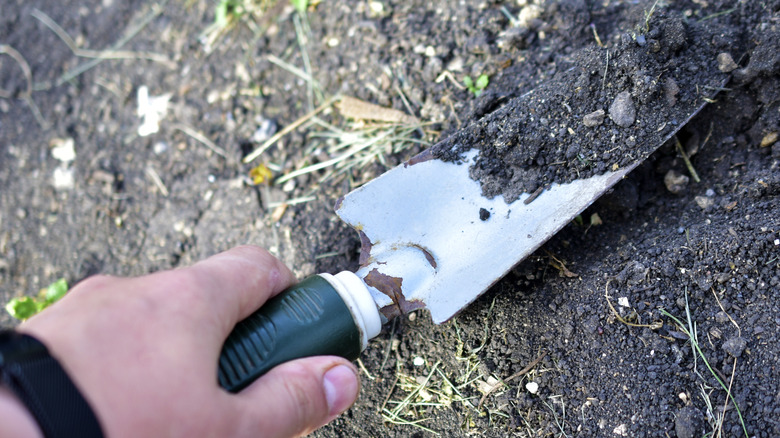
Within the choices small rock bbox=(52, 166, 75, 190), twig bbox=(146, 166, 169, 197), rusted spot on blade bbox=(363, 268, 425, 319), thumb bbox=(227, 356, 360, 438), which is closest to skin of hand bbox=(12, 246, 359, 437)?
thumb bbox=(227, 356, 360, 438)

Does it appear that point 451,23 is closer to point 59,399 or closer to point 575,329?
point 575,329

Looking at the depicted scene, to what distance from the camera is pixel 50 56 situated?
2604mm

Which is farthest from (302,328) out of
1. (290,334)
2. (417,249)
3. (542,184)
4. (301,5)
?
(301,5)

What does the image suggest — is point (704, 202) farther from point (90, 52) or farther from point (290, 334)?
point (90, 52)

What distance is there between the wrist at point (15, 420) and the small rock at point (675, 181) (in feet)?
5.24

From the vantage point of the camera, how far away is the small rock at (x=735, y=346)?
4.54ft

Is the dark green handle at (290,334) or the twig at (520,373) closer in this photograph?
the dark green handle at (290,334)

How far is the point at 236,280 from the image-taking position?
121 centimetres

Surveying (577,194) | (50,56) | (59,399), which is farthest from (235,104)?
(59,399)

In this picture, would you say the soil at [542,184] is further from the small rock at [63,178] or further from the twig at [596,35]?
the small rock at [63,178]

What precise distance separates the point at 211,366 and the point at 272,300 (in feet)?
0.91

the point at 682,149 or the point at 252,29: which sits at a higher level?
the point at 252,29

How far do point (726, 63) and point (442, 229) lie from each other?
2.97 ft

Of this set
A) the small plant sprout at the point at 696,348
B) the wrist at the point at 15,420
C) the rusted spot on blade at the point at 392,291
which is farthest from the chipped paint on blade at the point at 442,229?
the wrist at the point at 15,420
